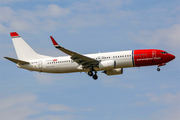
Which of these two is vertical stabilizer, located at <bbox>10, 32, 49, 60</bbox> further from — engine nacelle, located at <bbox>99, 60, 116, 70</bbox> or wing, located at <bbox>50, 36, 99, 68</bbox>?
engine nacelle, located at <bbox>99, 60, 116, 70</bbox>

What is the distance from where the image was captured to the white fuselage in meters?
44.5

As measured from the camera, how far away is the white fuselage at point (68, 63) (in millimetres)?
44531

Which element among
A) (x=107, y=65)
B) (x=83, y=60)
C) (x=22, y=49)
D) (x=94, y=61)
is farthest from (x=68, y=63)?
(x=22, y=49)

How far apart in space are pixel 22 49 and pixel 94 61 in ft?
48.8

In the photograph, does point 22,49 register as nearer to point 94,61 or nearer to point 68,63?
point 68,63

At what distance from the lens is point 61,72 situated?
47281 millimetres

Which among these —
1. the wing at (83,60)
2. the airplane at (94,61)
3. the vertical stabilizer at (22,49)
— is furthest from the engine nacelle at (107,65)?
the vertical stabilizer at (22,49)

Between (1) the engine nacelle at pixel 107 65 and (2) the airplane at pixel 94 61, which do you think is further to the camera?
(2) the airplane at pixel 94 61

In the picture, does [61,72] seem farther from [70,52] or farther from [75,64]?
[70,52]

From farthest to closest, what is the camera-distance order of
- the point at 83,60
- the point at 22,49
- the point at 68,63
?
the point at 22,49 → the point at 68,63 → the point at 83,60

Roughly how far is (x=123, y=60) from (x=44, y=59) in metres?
13.9

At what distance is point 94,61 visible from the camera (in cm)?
4506

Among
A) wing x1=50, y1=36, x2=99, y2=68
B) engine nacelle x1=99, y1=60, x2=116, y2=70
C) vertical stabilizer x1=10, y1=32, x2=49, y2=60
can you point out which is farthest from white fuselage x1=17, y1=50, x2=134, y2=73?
vertical stabilizer x1=10, y1=32, x2=49, y2=60

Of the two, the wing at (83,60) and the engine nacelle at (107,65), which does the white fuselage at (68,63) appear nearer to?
the engine nacelle at (107,65)
